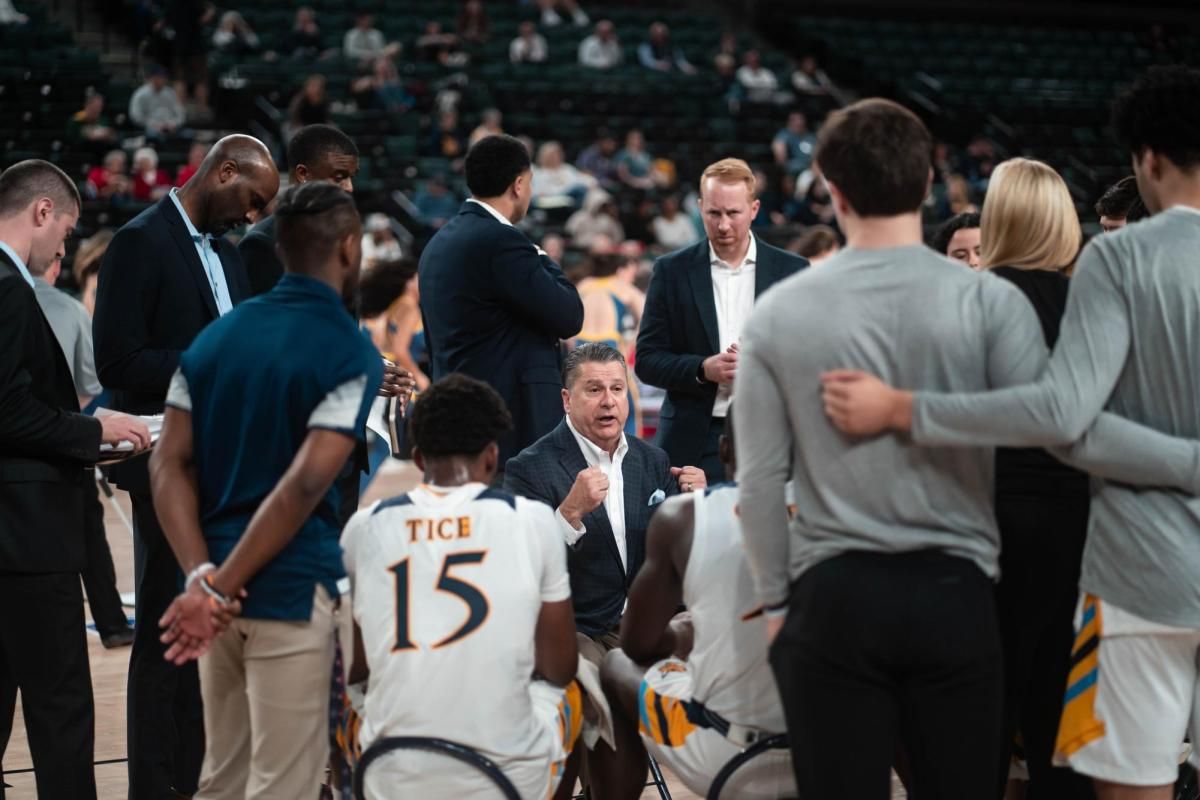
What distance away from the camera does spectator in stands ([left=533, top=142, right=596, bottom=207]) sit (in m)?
13.8

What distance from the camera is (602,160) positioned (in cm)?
1470

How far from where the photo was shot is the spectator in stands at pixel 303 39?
1534cm

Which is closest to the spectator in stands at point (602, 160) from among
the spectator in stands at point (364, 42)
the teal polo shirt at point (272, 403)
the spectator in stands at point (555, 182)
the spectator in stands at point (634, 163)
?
the spectator in stands at point (634, 163)

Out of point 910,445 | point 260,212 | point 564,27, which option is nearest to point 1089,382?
point 910,445

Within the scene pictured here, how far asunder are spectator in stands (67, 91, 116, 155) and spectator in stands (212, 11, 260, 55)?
2.67 metres

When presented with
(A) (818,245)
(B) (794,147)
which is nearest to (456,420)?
(A) (818,245)

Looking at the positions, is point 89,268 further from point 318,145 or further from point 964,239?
point 964,239

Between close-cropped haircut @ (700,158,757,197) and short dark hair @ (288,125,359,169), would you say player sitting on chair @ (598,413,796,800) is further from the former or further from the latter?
short dark hair @ (288,125,359,169)

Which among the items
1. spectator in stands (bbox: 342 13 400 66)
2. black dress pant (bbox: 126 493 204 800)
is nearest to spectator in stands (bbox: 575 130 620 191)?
A: spectator in stands (bbox: 342 13 400 66)

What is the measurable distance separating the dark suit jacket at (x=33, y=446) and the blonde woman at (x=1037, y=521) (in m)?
2.00

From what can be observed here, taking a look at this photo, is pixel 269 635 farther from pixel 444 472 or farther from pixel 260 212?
pixel 260 212

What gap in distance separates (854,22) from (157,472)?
1861 cm

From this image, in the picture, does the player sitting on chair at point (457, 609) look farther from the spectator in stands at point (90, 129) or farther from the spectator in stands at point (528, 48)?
the spectator in stands at point (528, 48)

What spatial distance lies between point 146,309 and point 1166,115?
230 centimetres
